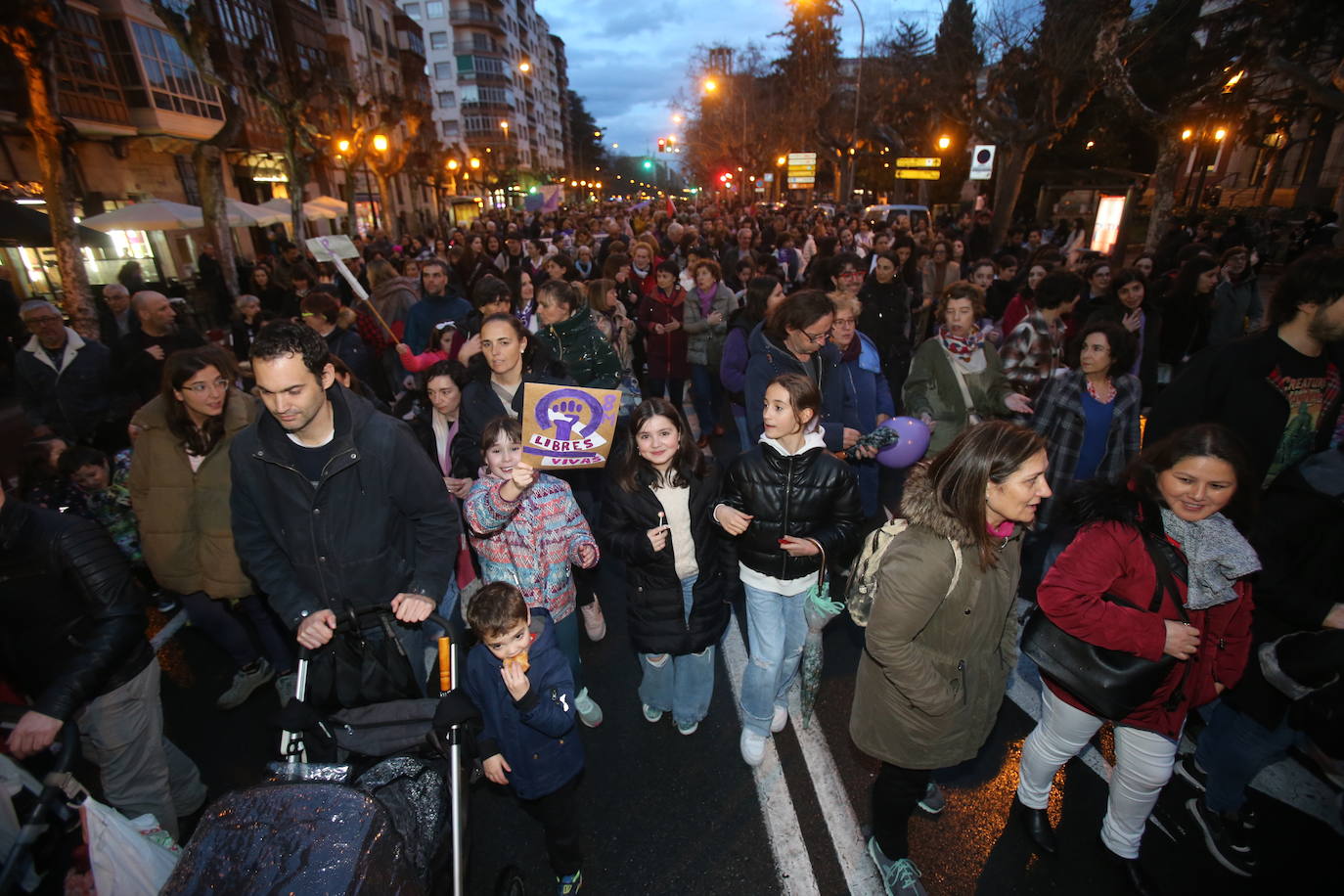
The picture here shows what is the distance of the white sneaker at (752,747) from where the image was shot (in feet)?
11.0

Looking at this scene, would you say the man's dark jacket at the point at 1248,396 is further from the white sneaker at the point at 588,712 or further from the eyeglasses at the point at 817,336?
the white sneaker at the point at 588,712

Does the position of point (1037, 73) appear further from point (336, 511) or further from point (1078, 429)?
point (336, 511)

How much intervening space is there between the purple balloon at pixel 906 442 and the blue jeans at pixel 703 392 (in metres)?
3.20

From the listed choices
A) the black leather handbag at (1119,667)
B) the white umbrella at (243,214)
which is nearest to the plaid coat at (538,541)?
the black leather handbag at (1119,667)

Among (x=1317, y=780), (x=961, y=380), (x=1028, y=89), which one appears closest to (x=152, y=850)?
(x=961, y=380)

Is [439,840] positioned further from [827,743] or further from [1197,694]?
[1197,694]

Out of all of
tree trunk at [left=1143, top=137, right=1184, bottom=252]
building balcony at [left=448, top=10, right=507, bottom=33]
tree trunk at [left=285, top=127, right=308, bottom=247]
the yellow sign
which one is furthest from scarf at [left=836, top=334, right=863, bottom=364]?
building balcony at [left=448, top=10, right=507, bottom=33]

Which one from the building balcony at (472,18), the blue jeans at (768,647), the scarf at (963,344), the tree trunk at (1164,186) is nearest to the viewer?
the blue jeans at (768,647)

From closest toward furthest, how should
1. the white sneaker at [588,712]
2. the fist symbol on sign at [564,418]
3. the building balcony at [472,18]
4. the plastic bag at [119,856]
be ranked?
the plastic bag at [119,856], the fist symbol on sign at [564,418], the white sneaker at [588,712], the building balcony at [472,18]

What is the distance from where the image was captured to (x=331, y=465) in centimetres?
262

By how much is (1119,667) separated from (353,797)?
2.71 meters

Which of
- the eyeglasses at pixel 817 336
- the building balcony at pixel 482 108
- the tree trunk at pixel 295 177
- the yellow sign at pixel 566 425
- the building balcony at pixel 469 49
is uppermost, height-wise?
the building balcony at pixel 469 49

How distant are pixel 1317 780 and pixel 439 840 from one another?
4379mm

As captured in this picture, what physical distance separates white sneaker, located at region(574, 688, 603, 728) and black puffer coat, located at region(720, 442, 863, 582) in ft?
4.69
